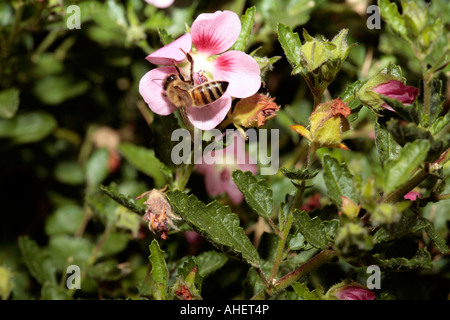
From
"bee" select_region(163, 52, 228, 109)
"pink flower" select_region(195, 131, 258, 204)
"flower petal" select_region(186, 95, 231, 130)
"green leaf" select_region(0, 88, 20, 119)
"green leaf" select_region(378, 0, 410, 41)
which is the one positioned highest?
"green leaf" select_region(378, 0, 410, 41)

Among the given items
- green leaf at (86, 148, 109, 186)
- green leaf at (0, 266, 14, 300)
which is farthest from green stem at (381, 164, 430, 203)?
green leaf at (86, 148, 109, 186)

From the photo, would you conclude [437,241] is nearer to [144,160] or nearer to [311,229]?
[311,229]

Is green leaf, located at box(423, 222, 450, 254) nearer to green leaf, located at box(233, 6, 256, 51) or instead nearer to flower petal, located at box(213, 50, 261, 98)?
flower petal, located at box(213, 50, 261, 98)

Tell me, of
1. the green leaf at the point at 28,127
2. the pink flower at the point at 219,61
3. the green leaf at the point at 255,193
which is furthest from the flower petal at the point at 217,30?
the green leaf at the point at 28,127

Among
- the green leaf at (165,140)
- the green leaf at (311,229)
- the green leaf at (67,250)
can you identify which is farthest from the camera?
the green leaf at (67,250)

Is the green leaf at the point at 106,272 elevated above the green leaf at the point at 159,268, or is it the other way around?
the green leaf at the point at 159,268
